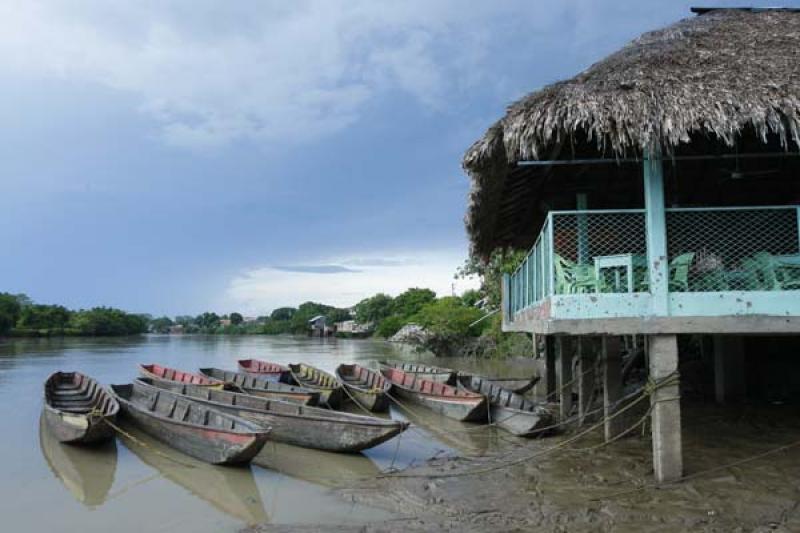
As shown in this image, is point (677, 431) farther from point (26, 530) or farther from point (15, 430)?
point (15, 430)

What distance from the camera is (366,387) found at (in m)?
15.0

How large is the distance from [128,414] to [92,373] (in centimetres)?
1583

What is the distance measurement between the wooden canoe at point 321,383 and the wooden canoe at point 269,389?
415 millimetres

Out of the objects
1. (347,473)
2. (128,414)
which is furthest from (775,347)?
(128,414)

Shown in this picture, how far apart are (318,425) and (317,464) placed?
0.60m

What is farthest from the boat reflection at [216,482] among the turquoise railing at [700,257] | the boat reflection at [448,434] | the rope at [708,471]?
the turquoise railing at [700,257]

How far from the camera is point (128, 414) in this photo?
10.7 meters

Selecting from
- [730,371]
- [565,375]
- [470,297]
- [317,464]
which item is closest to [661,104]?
[730,371]

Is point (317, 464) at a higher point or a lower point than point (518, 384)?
lower

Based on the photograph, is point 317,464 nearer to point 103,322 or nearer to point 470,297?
point 470,297

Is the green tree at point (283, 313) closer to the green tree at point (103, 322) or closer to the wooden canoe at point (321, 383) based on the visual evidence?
the green tree at point (103, 322)

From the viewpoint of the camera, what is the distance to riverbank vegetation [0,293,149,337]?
5200 cm

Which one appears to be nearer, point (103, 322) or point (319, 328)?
point (103, 322)

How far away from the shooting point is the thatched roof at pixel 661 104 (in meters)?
5.84
